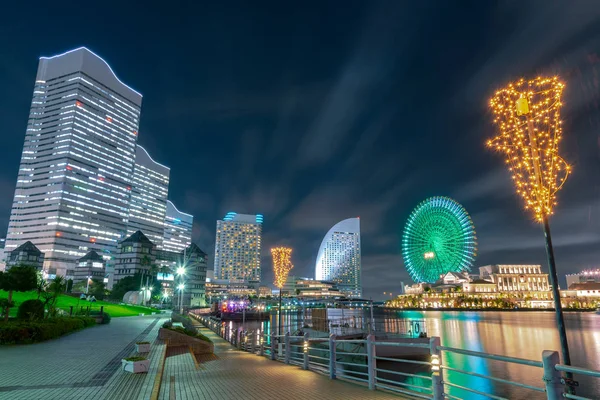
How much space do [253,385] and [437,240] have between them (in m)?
Result: 115

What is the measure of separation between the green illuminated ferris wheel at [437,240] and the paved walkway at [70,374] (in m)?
107

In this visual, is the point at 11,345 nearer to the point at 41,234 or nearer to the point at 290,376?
the point at 290,376

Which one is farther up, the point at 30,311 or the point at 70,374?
the point at 30,311

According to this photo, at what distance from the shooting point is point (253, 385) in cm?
1036

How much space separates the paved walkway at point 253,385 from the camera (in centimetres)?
896

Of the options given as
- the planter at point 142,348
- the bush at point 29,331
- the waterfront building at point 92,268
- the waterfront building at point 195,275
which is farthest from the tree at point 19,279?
the waterfront building at point 92,268

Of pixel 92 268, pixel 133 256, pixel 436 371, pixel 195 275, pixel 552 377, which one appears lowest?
pixel 436 371

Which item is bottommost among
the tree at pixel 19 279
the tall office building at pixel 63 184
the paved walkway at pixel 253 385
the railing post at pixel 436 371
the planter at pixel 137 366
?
the paved walkway at pixel 253 385

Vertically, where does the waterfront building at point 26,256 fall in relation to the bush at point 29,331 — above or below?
above

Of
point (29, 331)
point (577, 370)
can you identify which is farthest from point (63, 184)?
point (577, 370)

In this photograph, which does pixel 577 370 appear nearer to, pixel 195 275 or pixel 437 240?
pixel 437 240

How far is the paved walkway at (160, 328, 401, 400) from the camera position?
29.4ft

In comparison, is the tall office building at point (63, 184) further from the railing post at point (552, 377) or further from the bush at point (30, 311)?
the railing post at point (552, 377)

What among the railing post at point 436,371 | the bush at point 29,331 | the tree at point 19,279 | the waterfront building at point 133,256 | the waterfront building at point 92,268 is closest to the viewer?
the railing post at point 436,371
